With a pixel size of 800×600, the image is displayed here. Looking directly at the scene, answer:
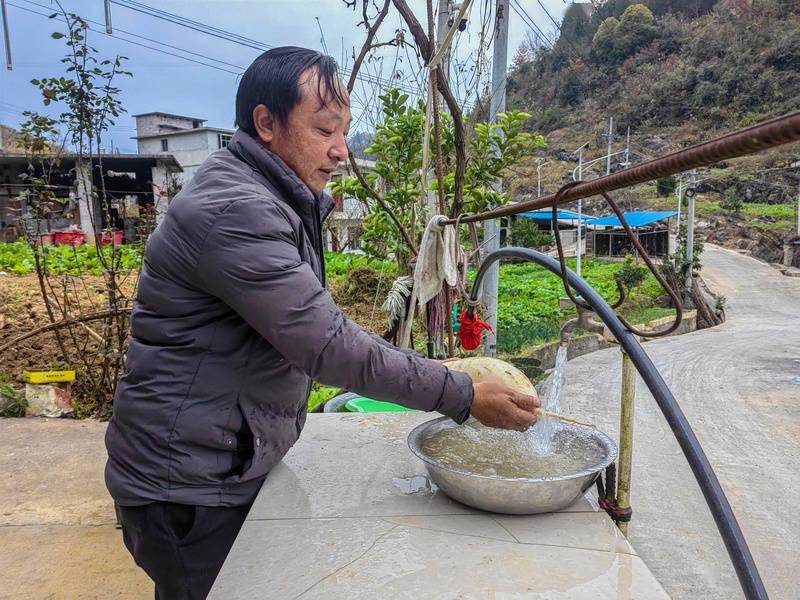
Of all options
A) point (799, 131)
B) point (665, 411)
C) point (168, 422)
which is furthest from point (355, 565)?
point (799, 131)

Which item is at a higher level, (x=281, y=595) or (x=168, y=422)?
(x=168, y=422)

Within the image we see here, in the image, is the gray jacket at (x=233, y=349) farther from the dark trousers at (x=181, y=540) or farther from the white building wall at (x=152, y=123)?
the white building wall at (x=152, y=123)

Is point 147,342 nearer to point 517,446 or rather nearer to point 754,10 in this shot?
point 517,446

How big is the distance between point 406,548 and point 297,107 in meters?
0.96

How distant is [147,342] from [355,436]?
2.59 feet

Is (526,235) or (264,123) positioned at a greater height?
(264,123)

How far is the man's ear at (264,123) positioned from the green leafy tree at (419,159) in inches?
83.3

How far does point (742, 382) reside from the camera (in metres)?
8.22

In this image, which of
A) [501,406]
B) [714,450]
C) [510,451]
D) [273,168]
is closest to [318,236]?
[273,168]

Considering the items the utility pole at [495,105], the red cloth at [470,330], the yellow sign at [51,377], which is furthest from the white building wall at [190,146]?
the red cloth at [470,330]

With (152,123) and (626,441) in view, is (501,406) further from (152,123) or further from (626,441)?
(152,123)

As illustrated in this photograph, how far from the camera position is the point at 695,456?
101cm

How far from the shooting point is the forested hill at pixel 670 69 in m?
48.3

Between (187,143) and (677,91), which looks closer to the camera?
(187,143)
